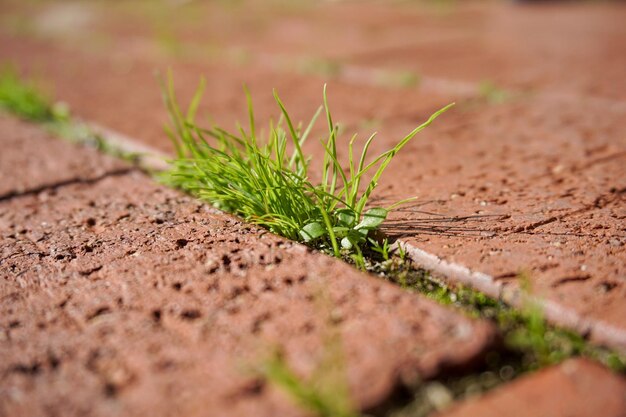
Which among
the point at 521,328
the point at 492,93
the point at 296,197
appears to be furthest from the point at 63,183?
the point at 492,93

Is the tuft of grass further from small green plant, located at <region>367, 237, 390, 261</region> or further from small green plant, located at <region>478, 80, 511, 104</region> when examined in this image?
small green plant, located at <region>478, 80, 511, 104</region>

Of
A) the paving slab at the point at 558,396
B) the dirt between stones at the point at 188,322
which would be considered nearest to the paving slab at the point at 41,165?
the dirt between stones at the point at 188,322

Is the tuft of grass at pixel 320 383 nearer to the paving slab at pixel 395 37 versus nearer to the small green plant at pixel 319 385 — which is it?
the small green plant at pixel 319 385

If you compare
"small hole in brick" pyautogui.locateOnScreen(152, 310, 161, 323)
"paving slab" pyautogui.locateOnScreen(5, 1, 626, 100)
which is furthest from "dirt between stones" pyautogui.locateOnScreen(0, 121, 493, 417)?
"paving slab" pyautogui.locateOnScreen(5, 1, 626, 100)

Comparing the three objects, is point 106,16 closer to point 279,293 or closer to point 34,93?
point 34,93

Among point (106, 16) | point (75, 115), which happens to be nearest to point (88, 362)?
point (75, 115)
